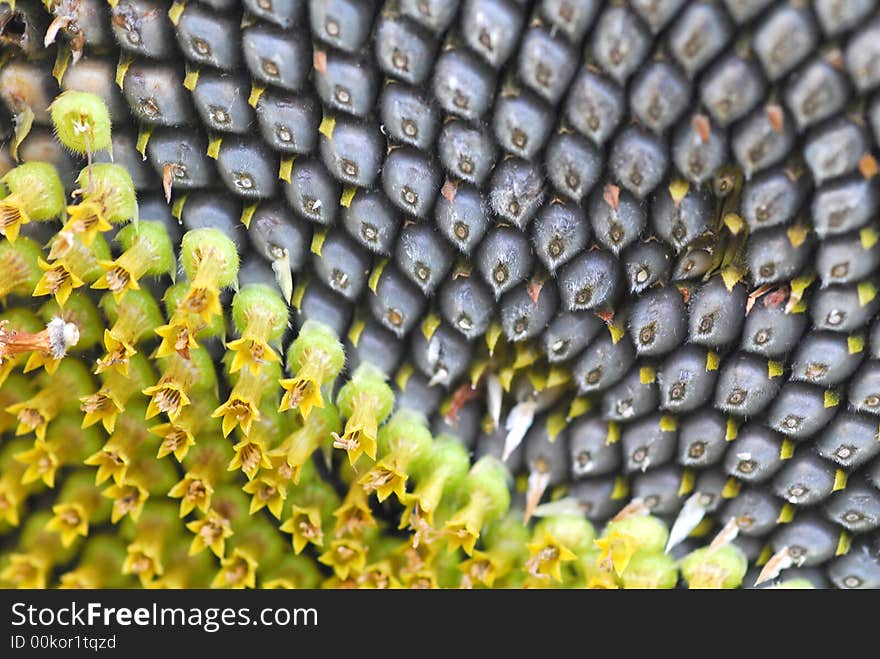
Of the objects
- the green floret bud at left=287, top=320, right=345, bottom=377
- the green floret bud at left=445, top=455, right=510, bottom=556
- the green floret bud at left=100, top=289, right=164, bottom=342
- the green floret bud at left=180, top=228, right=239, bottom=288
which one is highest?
the green floret bud at left=180, top=228, right=239, bottom=288

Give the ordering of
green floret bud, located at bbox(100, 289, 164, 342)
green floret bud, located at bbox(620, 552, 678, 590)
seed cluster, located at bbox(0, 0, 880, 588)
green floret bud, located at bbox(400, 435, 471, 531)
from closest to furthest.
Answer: seed cluster, located at bbox(0, 0, 880, 588) < green floret bud, located at bbox(100, 289, 164, 342) < green floret bud, located at bbox(400, 435, 471, 531) < green floret bud, located at bbox(620, 552, 678, 590)

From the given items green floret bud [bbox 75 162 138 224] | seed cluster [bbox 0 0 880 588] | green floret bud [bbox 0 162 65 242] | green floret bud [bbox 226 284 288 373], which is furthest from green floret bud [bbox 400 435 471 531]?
green floret bud [bbox 0 162 65 242]

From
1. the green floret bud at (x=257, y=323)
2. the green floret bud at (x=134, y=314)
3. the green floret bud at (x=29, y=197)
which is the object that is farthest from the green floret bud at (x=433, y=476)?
the green floret bud at (x=29, y=197)

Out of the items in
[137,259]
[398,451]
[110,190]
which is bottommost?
[398,451]

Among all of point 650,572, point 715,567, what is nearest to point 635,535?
point 650,572

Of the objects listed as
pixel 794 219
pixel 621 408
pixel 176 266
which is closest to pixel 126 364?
pixel 176 266

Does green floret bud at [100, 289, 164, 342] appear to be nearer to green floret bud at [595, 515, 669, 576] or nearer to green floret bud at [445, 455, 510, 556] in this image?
green floret bud at [445, 455, 510, 556]

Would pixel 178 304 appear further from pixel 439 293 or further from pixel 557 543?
pixel 557 543
